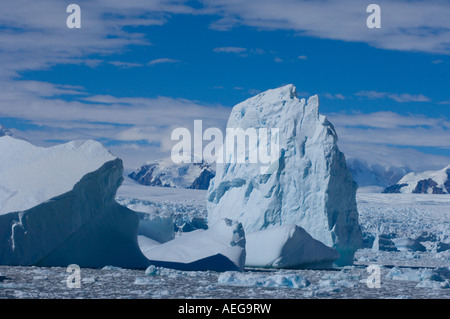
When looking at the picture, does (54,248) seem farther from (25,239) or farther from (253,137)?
(253,137)

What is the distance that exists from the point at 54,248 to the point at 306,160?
7439mm

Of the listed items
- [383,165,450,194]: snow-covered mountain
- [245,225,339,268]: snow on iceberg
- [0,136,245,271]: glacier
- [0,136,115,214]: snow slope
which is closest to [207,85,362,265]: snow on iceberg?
[245,225,339,268]: snow on iceberg

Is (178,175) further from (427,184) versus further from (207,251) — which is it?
(207,251)

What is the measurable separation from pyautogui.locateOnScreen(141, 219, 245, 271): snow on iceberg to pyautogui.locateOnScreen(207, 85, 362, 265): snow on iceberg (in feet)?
11.1

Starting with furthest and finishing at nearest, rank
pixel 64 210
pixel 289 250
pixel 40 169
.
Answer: pixel 289 250 → pixel 40 169 → pixel 64 210

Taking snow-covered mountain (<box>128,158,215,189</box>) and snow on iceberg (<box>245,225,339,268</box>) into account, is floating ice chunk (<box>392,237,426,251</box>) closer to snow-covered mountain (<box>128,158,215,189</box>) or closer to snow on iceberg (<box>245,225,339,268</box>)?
snow on iceberg (<box>245,225,339,268</box>)

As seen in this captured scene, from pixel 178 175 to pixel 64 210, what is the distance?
58.2 m

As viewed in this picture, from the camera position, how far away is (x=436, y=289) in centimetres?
1121

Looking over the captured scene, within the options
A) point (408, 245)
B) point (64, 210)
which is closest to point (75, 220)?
point (64, 210)

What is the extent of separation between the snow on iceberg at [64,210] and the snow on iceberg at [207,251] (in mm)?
852

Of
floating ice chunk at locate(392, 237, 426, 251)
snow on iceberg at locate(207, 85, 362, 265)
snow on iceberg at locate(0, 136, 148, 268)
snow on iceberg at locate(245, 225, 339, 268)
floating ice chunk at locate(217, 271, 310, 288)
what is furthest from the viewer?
floating ice chunk at locate(392, 237, 426, 251)

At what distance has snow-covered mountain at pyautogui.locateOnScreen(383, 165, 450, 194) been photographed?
5947cm

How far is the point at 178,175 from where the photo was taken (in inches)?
2803
